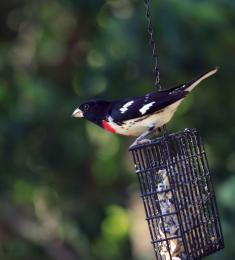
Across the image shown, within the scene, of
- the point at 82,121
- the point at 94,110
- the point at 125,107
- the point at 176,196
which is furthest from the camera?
the point at 82,121

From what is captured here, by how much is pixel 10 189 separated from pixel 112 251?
184 cm

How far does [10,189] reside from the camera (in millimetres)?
10438

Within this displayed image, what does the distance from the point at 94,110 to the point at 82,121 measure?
172 inches

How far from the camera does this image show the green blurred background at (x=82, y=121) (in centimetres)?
938

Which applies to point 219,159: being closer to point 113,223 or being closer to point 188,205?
point 113,223

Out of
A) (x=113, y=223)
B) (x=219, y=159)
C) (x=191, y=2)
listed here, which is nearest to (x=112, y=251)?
(x=113, y=223)

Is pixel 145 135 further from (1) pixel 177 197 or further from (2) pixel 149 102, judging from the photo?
(1) pixel 177 197

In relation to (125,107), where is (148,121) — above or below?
below

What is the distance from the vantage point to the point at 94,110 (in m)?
6.01

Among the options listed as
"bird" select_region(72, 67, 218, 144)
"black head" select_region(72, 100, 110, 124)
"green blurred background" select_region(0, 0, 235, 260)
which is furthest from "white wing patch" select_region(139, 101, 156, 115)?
"green blurred background" select_region(0, 0, 235, 260)

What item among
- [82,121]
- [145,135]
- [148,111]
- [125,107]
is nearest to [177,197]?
[145,135]

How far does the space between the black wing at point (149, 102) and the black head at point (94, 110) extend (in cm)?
25

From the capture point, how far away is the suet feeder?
539 cm

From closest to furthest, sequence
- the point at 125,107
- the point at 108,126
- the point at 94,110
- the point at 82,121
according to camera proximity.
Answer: the point at 125,107
the point at 108,126
the point at 94,110
the point at 82,121
